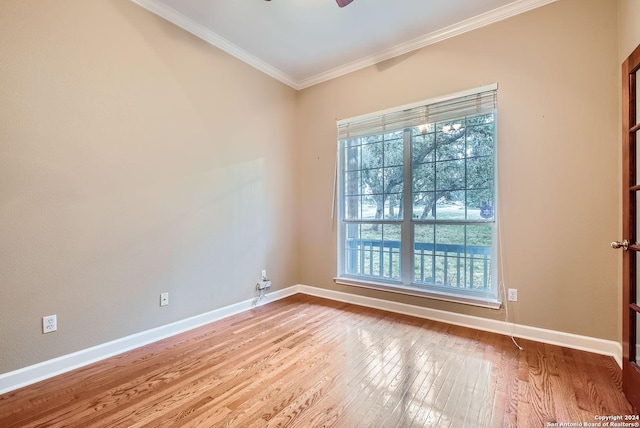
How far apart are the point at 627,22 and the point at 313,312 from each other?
3.64 m

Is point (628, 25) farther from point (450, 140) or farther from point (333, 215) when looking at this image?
point (333, 215)

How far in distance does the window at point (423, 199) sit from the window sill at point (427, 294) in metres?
0.01

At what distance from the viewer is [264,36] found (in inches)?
120

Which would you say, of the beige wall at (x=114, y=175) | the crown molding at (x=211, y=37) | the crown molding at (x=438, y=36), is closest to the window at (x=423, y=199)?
the crown molding at (x=438, y=36)

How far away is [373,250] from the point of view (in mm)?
3639

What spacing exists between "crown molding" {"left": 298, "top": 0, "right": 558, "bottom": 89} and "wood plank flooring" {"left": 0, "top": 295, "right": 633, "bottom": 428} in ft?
9.78

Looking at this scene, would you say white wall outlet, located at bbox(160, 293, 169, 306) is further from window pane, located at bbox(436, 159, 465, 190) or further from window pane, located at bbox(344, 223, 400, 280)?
window pane, located at bbox(436, 159, 465, 190)

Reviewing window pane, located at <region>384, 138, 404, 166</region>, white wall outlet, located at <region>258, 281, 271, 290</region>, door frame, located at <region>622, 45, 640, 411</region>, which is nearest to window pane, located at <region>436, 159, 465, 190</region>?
window pane, located at <region>384, 138, 404, 166</region>

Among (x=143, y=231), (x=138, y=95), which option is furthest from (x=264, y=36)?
(x=143, y=231)

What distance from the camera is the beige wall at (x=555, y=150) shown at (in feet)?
7.44

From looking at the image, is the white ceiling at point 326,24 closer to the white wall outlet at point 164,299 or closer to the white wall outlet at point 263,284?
the white wall outlet at point 164,299

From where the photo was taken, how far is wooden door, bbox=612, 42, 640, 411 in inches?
66.1

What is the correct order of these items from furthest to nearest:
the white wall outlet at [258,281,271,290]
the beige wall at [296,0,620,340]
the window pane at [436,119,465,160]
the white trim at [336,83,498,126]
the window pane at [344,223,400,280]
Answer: the white wall outlet at [258,281,271,290], the window pane at [344,223,400,280], the window pane at [436,119,465,160], the white trim at [336,83,498,126], the beige wall at [296,0,620,340]

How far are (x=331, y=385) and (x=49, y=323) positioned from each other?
204cm
